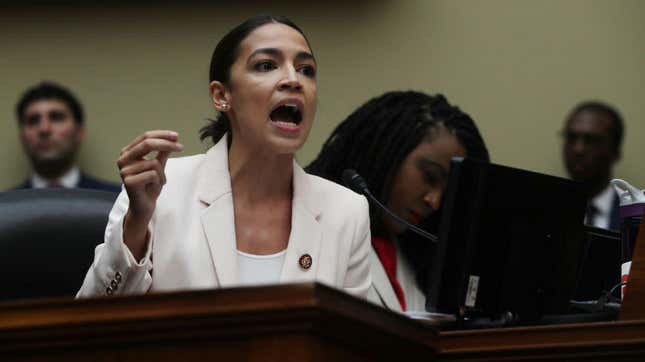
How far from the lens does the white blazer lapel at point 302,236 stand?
1.99 metres

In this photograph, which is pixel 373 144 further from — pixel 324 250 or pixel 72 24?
pixel 72 24

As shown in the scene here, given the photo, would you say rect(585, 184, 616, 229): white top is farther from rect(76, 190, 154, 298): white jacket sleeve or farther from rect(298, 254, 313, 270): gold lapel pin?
rect(76, 190, 154, 298): white jacket sleeve

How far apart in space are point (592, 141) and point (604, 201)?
24 centimetres

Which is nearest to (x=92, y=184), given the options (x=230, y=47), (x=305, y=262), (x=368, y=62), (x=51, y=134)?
(x=51, y=134)

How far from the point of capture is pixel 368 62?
4.03m

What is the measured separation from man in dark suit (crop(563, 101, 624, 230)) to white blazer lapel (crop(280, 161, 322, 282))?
1871 mm

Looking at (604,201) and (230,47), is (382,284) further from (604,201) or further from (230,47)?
(604,201)

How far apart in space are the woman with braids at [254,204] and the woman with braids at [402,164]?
0.56 meters

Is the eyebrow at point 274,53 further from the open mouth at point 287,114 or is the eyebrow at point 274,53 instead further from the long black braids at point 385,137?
the long black braids at point 385,137

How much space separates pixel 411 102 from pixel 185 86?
52.9 inches

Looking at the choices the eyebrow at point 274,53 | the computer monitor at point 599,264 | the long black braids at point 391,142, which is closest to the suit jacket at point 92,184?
the long black braids at point 391,142

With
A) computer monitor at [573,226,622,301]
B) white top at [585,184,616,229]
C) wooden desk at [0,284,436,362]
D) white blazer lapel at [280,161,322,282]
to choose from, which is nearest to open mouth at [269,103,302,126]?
white blazer lapel at [280,161,322,282]

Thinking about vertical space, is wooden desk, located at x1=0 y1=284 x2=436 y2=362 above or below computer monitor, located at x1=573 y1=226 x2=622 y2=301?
below

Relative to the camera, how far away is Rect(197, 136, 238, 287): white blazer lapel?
1.95 m
